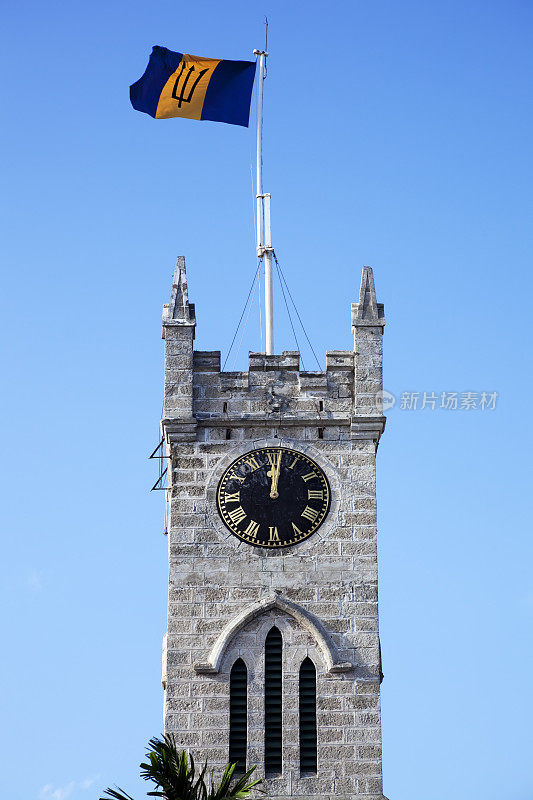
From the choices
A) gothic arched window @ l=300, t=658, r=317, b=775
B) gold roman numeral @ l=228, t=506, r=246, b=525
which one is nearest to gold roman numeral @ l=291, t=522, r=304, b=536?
gold roman numeral @ l=228, t=506, r=246, b=525

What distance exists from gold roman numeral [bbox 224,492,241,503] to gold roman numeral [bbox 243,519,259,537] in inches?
27.9

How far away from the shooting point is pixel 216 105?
173 ft

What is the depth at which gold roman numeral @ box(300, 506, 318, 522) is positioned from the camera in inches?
1909

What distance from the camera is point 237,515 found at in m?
48.5

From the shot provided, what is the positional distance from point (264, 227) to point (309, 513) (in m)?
9.27

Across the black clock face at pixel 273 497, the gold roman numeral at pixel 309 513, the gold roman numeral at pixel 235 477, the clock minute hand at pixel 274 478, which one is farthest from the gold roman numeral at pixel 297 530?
the gold roman numeral at pixel 235 477

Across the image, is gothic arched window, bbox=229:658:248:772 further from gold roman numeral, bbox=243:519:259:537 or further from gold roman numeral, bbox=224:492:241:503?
gold roman numeral, bbox=224:492:241:503

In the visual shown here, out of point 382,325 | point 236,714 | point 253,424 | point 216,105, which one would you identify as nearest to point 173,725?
point 236,714

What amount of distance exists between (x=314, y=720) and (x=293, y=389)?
8.87m

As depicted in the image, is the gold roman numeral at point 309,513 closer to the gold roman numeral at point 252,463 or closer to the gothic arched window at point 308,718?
the gold roman numeral at point 252,463

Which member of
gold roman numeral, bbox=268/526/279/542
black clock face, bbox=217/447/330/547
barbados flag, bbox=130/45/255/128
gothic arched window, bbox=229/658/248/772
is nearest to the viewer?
gothic arched window, bbox=229/658/248/772

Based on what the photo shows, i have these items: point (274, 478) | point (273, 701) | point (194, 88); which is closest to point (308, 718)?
point (273, 701)

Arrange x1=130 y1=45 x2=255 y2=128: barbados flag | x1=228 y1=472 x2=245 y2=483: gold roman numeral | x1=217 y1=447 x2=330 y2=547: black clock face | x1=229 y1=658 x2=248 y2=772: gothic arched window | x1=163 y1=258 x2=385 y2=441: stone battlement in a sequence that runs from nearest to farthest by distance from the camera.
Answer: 1. x1=229 y1=658 x2=248 y2=772: gothic arched window
2. x1=217 y1=447 x2=330 y2=547: black clock face
3. x1=228 y1=472 x2=245 y2=483: gold roman numeral
4. x1=163 y1=258 x2=385 y2=441: stone battlement
5. x1=130 y1=45 x2=255 y2=128: barbados flag

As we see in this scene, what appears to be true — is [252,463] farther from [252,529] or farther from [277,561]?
[277,561]
